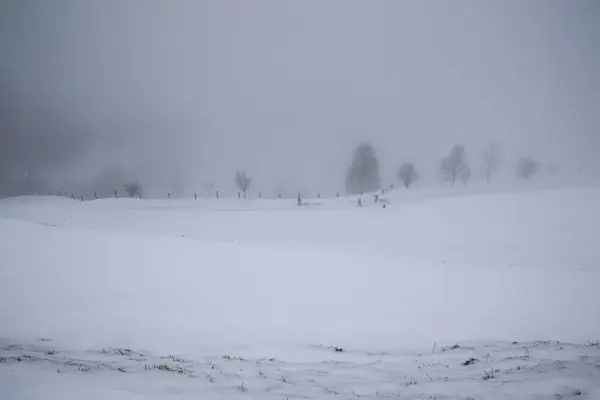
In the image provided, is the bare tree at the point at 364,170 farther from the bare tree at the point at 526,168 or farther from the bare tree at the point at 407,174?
the bare tree at the point at 526,168

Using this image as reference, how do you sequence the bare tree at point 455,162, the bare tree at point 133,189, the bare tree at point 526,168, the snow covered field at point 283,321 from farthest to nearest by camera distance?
the bare tree at point 526,168 < the bare tree at point 133,189 < the bare tree at point 455,162 < the snow covered field at point 283,321

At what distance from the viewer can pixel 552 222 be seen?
3203 centimetres

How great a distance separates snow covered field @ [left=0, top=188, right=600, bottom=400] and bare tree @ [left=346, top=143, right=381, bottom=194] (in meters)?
44.1

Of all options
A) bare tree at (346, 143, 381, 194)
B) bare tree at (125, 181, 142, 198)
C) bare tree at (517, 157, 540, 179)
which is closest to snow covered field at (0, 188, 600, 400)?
bare tree at (346, 143, 381, 194)

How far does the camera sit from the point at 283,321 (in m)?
12.0

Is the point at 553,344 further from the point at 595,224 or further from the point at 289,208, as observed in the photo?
the point at 289,208

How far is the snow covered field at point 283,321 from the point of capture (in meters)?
7.52

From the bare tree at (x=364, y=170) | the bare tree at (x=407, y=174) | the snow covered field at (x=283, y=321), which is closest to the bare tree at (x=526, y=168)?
the bare tree at (x=407, y=174)

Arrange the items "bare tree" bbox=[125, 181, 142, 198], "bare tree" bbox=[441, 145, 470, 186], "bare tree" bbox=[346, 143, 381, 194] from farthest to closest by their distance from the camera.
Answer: "bare tree" bbox=[346, 143, 381, 194] < "bare tree" bbox=[125, 181, 142, 198] < "bare tree" bbox=[441, 145, 470, 186]

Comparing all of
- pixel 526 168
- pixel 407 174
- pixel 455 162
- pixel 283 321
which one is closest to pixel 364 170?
pixel 407 174

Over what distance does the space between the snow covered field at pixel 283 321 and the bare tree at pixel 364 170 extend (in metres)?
44.1

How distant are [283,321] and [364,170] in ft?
201

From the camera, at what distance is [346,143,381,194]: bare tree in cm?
7006

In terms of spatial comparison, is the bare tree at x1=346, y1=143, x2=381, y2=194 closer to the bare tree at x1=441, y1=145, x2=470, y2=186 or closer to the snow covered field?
the bare tree at x1=441, y1=145, x2=470, y2=186
